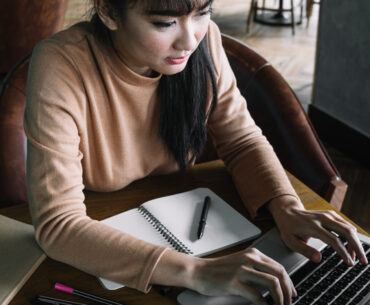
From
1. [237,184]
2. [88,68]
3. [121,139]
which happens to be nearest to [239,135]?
[237,184]

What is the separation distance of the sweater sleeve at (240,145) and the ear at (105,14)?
30 centimetres

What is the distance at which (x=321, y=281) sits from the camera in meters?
0.75

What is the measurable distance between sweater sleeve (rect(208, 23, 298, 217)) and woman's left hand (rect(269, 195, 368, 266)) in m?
0.06

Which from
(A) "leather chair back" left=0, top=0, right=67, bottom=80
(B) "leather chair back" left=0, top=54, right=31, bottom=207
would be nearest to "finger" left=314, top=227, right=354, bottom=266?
(B) "leather chair back" left=0, top=54, right=31, bottom=207

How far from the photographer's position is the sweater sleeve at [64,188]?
29.9 inches

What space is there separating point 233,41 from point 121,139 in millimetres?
579

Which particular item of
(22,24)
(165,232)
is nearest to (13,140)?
(165,232)

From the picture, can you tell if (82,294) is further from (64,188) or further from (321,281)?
(321,281)

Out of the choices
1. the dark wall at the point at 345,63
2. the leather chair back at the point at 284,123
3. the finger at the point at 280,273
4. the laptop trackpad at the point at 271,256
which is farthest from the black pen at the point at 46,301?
the dark wall at the point at 345,63

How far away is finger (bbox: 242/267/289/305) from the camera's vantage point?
68 centimetres

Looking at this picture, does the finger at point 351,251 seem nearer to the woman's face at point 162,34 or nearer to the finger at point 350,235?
the finger at point 350,235

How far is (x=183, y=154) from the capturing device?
1094mm

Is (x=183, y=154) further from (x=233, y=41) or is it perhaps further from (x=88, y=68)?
(x=233, y=41)

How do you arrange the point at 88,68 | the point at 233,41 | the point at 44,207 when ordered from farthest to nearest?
the point at 233,41 < the point at 88,68 < the point at 44,207
